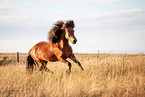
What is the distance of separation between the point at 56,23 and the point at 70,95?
11.3 feet

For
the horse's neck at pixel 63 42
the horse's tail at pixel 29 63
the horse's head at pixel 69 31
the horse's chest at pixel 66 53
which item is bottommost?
the horse's tail at pixel 29 63

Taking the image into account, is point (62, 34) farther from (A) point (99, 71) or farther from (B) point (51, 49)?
(A) point (99, 71)

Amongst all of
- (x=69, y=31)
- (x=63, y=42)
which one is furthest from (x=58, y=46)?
(x=69, y=31)

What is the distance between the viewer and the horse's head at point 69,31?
5.75m

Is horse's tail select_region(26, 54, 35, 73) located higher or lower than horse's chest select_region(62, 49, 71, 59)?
lower

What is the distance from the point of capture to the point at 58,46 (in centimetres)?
634

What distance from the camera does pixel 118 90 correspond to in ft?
15.7

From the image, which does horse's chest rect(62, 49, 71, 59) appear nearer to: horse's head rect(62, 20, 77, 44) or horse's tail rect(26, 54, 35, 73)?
horse's head rect(62, 20, 77, 44)

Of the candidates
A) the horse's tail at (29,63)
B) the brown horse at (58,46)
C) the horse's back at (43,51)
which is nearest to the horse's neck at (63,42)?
the brown horse at (58,46)

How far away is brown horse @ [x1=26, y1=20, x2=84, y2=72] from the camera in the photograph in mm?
6105

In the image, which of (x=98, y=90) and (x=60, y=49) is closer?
(x=98, y=90)

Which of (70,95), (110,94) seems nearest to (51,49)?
(70,95)

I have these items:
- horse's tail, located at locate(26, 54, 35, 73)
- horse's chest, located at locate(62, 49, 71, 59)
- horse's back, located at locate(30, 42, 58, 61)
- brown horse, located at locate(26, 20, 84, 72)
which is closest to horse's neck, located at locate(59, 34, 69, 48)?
brown horse, located at locate(26, 20, 84, 72)

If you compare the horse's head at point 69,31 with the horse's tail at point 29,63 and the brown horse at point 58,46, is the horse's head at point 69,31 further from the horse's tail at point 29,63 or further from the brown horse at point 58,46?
the horse's tail at point 29,63
